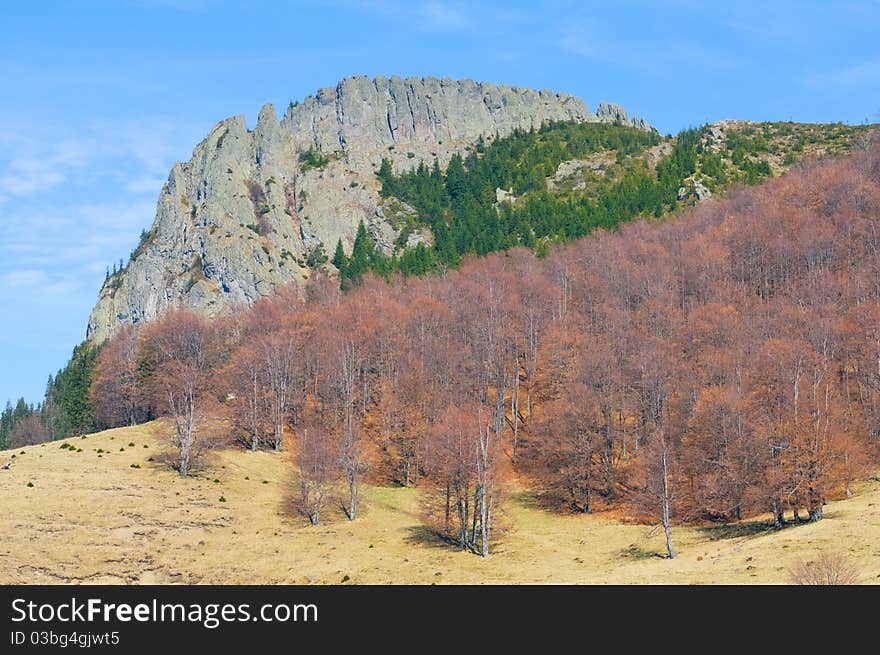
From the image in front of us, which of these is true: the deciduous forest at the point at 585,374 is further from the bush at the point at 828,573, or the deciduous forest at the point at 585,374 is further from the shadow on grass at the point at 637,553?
the bush at the point at 828,573

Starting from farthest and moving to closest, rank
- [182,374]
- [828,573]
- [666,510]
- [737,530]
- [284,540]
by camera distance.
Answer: [182,374], [284,540], [737,530], [666,510], [828,573]

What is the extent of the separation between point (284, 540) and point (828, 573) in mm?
45179

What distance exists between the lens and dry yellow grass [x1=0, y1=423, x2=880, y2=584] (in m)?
58.6

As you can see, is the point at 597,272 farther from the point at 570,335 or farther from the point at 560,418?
the point at 560,418

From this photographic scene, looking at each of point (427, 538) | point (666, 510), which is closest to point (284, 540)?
point (427, 538)

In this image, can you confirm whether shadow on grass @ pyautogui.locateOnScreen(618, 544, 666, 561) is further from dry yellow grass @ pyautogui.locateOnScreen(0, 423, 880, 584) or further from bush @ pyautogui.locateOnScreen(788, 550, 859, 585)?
bush @ pyautogui.locateOnScreen(788, 550, 859, 585)

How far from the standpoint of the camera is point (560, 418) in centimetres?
8931

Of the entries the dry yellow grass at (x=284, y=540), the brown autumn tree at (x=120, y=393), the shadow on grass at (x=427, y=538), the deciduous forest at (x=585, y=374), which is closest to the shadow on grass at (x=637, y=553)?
the dry yellow grass at (x=284, y=540)

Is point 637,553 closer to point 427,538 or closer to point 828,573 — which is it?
point 427,538

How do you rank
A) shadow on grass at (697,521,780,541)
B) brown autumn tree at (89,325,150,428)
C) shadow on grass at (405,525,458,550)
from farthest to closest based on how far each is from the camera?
1. brown autumn tree at (89,325,150,428)
2. shadow on grass at (405,525,458,550)
3. shadow on grass at (697,521,780,541)

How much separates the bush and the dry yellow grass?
283 centimetres

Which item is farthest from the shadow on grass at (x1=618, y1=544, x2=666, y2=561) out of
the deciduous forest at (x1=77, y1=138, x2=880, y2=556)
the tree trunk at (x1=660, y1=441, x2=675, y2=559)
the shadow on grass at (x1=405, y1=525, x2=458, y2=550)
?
the shadow on grass at (x1=405, y1=525, x2=458, y2=550)

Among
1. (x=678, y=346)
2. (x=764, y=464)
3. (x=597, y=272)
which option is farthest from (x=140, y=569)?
(x=597, y=272)

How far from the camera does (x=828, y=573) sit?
41.3m
